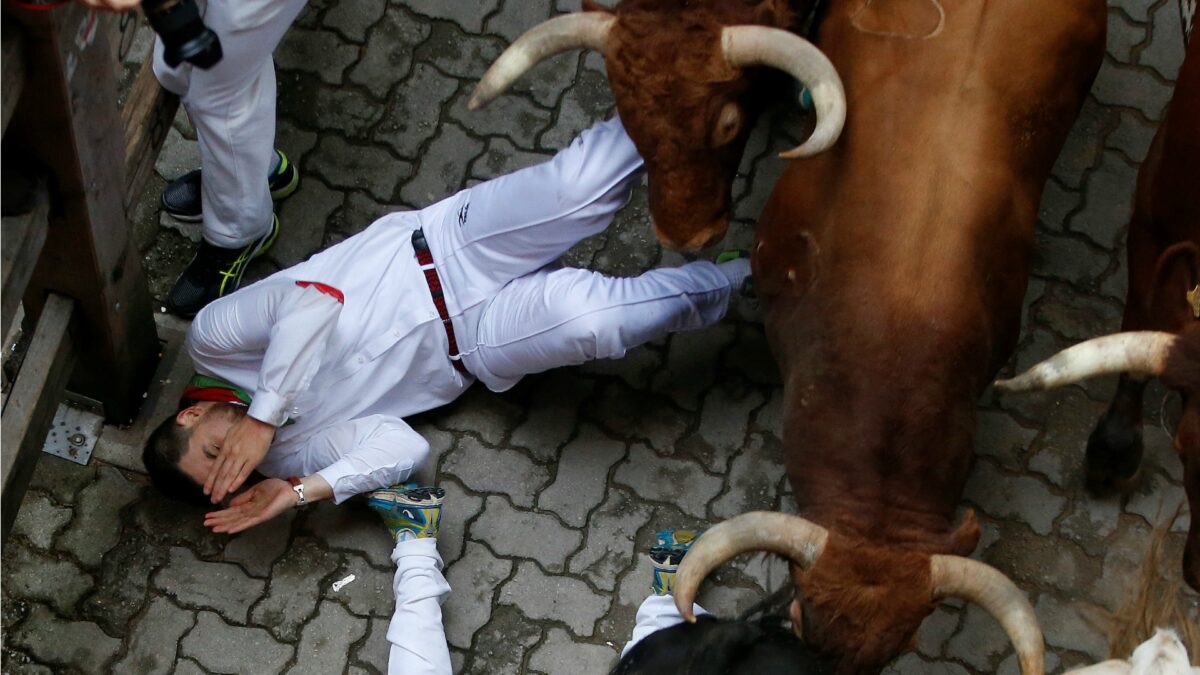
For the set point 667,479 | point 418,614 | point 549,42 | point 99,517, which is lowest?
point 99,517

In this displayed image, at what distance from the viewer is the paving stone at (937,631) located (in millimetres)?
5082

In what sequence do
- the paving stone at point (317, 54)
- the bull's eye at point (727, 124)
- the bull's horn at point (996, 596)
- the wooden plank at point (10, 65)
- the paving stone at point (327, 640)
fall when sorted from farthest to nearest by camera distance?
1. the paving stone at point (317, 54)
2. the paving stone at point (327, 640)
3. the bull's eye at point (727, 124)
4. the bull's horn at point (996, 596)
5. the wooden plank at point (10, 65)

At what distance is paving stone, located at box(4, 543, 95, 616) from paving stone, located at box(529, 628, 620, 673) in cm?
165

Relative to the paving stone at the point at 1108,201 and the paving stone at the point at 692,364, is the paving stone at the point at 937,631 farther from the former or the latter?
the paving stone at the point at 1108,201

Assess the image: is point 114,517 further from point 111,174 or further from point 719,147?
point 719,147

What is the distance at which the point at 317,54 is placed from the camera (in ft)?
19.8

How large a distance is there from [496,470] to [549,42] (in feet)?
5.69

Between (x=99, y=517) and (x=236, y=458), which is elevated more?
(x=236, y=458)

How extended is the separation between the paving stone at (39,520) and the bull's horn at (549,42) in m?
2.27

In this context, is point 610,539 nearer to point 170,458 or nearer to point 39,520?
point 170,458

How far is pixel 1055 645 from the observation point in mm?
5152

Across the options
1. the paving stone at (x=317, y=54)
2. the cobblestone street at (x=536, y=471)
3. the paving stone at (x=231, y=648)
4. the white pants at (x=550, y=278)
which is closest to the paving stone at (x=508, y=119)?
the cobblestone street at (x=536, y=471)

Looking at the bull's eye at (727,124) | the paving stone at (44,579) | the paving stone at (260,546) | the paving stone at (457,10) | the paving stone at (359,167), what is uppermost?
the bull's eye at (727,124)

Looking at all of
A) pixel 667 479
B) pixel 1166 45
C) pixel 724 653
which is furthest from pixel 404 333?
pixel 1166 45
